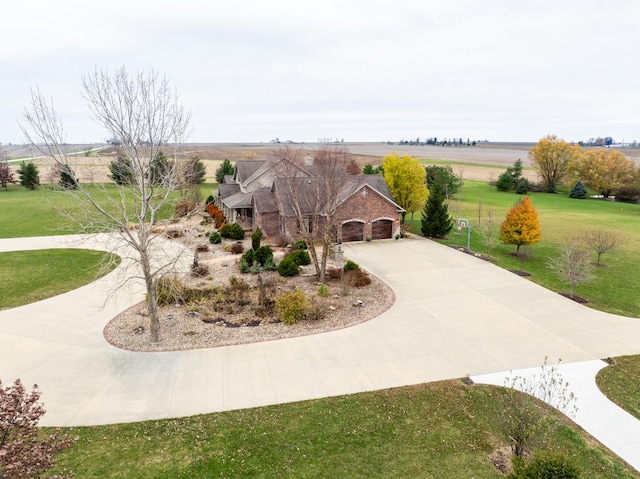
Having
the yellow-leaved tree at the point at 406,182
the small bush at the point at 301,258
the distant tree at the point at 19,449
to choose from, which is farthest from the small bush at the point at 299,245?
the distant tree at the point at 19,449

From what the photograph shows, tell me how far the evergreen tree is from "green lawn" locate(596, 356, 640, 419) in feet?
63.2

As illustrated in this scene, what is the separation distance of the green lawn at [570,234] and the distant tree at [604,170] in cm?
458

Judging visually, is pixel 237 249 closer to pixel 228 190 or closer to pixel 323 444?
pixel 228 190

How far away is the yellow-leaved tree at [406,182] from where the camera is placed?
3756 cm

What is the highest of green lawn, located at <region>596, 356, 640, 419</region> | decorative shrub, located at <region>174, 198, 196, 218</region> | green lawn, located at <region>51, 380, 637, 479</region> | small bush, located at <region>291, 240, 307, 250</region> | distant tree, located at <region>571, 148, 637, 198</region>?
distant tree, located at <region>571, 148, 637, 198</region>

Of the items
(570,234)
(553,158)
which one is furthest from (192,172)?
(553,158)

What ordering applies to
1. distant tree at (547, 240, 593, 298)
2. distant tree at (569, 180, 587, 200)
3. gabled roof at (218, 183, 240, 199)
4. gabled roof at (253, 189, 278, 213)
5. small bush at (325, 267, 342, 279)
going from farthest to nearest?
distant tree at (569, 180, 587, 200), gabled roof at (218, 183, 240, 199), gabled roof at (253, 189, 278, 213), small bush at (325, 267, 342, 279), distant tree at (547, 240, 593, 298)

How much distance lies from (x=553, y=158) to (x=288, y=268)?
207 feet

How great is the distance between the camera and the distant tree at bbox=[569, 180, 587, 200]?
202 feet

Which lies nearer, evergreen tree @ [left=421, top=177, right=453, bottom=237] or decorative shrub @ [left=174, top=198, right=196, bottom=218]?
evergreen tree @ [left=421, top=177, right=453, bottom=237]

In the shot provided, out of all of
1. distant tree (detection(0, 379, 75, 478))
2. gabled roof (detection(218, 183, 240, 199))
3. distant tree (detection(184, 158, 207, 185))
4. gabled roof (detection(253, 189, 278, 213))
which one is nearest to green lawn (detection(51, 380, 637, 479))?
distant tree (detection(0, 379, 75, 478))

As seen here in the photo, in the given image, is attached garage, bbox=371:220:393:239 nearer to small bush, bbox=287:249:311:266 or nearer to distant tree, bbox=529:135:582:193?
small bush, bbox=287:249:311:266

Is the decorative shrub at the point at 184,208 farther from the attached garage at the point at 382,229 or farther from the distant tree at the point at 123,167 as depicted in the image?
the distant tree at the point at 123,167

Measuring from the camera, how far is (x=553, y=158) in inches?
2650
